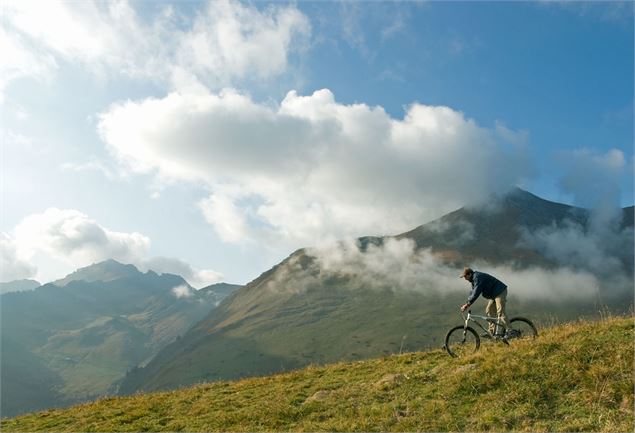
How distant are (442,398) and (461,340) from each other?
5.84 metres

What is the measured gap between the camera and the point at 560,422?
1193cm

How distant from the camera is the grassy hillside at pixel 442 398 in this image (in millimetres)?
12555

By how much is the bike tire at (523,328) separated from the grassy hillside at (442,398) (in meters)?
0.80

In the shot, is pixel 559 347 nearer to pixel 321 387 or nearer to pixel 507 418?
pixel 507 418

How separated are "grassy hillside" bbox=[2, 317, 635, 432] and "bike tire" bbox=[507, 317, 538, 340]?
80cm

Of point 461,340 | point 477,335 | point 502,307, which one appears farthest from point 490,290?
point 461,340

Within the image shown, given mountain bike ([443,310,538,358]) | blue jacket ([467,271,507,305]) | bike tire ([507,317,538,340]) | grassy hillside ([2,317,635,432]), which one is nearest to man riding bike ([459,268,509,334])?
blue jacket ([467,271,507,305])

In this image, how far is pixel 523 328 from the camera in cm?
1923

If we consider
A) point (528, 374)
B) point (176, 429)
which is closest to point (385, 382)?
point (528, 374)

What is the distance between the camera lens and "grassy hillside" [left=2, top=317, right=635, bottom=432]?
12.6 metres

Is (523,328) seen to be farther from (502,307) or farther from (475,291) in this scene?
(475,291)

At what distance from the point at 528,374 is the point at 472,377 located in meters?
1.60

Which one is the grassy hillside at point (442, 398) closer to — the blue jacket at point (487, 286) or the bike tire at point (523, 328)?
the bike tire at point (523, 328)

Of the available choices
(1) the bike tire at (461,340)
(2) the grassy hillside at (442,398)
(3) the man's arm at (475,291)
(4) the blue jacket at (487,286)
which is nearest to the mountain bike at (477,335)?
(1) the bike tire at (461,340)
